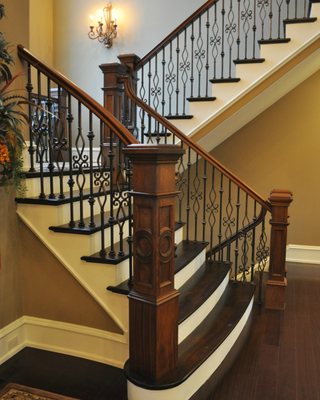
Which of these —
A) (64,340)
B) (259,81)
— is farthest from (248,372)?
(259,81)

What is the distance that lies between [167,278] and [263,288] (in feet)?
7.06

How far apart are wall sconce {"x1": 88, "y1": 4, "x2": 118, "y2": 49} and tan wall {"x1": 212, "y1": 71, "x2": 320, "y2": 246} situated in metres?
2.44

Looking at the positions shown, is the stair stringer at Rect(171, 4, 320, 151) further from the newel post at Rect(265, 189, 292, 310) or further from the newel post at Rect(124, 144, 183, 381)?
the newel post at Rect(124, 144, 183, 381)

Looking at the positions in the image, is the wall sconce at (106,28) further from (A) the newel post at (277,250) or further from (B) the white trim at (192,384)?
(B) the white trim at (192,384)

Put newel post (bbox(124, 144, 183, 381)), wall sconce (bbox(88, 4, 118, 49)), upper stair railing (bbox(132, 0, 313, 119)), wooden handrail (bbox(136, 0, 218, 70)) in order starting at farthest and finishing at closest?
1. wall sconce (bbox(88, 4, 118, 49))
2. upper stair railing (bbox(132, 0, 313, 119))
3. wooden handrail (bbox(136, 0, 218, 70))
4. newel post (bbox(124, 144, 183, 381))

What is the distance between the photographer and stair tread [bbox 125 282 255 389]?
1.86 metres

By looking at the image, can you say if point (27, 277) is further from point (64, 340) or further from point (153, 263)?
point (153, 263)

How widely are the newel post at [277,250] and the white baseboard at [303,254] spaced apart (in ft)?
5.71

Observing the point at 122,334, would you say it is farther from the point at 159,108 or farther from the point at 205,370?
the point at 159,108

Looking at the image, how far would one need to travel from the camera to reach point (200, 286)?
278 centimetres

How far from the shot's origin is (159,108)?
5.08m

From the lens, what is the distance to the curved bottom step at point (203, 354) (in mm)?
1829

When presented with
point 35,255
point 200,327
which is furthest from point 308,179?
point 35,255

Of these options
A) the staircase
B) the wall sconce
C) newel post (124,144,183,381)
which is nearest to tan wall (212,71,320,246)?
the staircase
